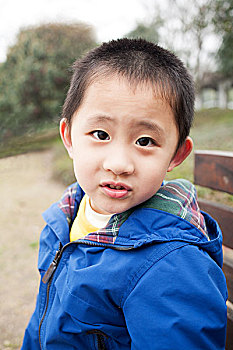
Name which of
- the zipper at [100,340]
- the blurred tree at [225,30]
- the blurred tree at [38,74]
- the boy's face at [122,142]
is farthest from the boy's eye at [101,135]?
the blurred tree at [225,30]

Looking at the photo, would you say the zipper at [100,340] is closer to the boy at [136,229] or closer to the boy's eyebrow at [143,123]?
the boy at [136,229]

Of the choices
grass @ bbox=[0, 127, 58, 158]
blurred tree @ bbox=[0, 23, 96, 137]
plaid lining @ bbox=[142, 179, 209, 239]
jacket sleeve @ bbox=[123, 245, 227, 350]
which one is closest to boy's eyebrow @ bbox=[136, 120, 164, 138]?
plaid lining @ bbox=[142, 179, 209, 239]

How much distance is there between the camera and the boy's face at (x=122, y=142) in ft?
3.09

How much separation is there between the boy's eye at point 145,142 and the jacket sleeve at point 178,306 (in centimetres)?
35

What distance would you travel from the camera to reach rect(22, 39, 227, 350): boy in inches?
33.4

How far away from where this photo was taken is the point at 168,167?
1099 millimetres

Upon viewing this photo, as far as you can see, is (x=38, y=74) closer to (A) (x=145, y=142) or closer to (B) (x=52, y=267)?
(B) (x=52, y=267)

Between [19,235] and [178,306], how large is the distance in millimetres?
3249

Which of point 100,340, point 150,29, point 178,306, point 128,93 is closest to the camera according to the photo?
point 178,306

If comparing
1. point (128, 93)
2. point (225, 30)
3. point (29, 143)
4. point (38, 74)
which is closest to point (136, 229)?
point (128, 93)

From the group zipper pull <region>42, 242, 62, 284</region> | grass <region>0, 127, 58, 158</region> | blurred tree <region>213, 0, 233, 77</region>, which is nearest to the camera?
zipper pull <region>42, 242, 62, 284</region>

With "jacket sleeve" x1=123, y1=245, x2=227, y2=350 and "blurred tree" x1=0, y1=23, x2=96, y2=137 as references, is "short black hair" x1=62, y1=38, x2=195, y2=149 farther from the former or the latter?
"blurred tree" x1=0, y1=23, x2=96, y2=137

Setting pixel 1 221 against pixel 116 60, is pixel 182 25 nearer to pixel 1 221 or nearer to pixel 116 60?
pixel 1 221

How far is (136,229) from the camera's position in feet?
3.25
